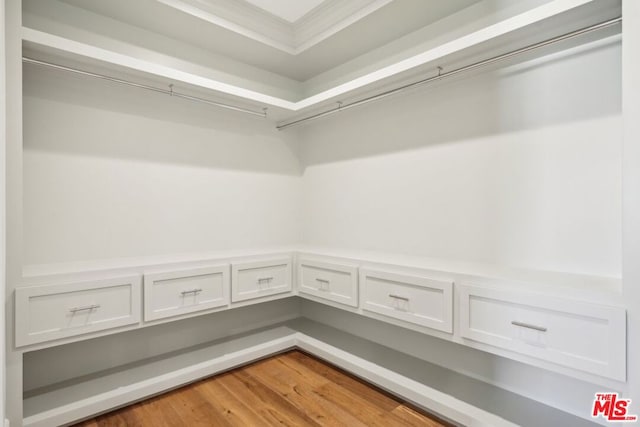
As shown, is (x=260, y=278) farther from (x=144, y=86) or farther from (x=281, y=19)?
(x=281, y=19)

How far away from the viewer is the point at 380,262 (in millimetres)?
1811

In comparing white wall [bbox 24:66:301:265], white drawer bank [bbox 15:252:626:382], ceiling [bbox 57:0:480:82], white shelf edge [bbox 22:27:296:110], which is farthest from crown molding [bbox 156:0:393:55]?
white drawer bank [bbox 15:252:626:382]

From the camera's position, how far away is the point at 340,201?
251 centimetres

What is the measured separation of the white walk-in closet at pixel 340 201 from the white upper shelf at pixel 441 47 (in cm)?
1

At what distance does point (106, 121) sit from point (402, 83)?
5.63 feet

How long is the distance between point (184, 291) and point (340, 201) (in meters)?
1.26

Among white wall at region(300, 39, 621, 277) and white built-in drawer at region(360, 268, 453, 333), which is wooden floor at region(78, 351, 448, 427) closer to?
white built-in drawer at region(360, 268, 453, 333)

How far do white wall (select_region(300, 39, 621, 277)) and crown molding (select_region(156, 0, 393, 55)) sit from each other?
549 mm

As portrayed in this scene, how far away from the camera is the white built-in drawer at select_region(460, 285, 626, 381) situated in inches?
42.6

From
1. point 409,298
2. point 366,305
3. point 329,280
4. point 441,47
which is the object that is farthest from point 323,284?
point 441,47

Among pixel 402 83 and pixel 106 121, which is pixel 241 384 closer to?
pixel 106 121

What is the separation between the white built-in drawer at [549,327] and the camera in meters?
1.08

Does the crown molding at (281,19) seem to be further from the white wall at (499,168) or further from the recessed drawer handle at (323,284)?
the recessed drawer handle at (323,284)

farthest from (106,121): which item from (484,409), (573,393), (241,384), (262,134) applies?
(573,393)
